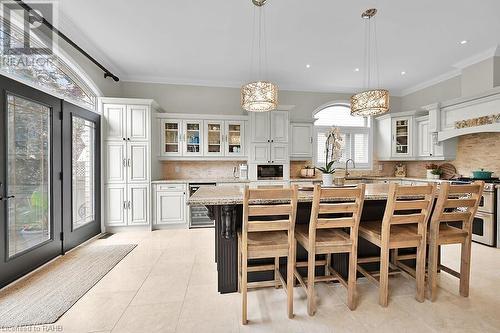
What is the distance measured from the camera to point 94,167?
3.74 metres

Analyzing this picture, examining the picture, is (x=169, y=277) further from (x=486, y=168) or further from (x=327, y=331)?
(x=486, y=168)

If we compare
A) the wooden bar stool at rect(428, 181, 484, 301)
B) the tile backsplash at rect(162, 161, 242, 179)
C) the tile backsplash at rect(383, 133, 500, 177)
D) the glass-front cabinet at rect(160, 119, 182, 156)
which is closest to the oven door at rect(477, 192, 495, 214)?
the tile backsplash at rect(383, 133, 500, 177)

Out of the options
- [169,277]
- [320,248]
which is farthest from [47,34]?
[320,248]

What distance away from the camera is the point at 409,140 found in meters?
4.79

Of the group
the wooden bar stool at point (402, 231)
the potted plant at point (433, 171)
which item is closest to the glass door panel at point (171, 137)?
the wooden bar stool at point (402, 231)

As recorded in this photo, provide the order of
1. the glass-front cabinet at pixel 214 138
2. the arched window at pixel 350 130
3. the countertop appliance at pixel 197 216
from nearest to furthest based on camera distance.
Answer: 1. the countertop appliance at pixel 197 216
2. the glass-front cabinet at pixel 214 138
3. the arched window at pixel 350 130

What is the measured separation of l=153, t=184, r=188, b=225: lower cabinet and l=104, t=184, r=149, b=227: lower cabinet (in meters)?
0.19

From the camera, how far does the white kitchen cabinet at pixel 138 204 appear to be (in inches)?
157

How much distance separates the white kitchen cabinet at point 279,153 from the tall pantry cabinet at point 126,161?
237 centimetres

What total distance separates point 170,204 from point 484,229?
5091 mm

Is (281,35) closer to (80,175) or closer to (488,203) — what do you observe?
(80,175)

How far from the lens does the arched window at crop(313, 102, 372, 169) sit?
5340 millimetres

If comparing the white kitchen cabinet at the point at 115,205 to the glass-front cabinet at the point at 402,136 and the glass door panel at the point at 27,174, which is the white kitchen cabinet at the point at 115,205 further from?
the glass-front cabinet at the point at 402,136

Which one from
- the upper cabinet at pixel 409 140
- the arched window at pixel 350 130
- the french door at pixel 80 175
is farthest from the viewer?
the arched window at pixel 350 130
